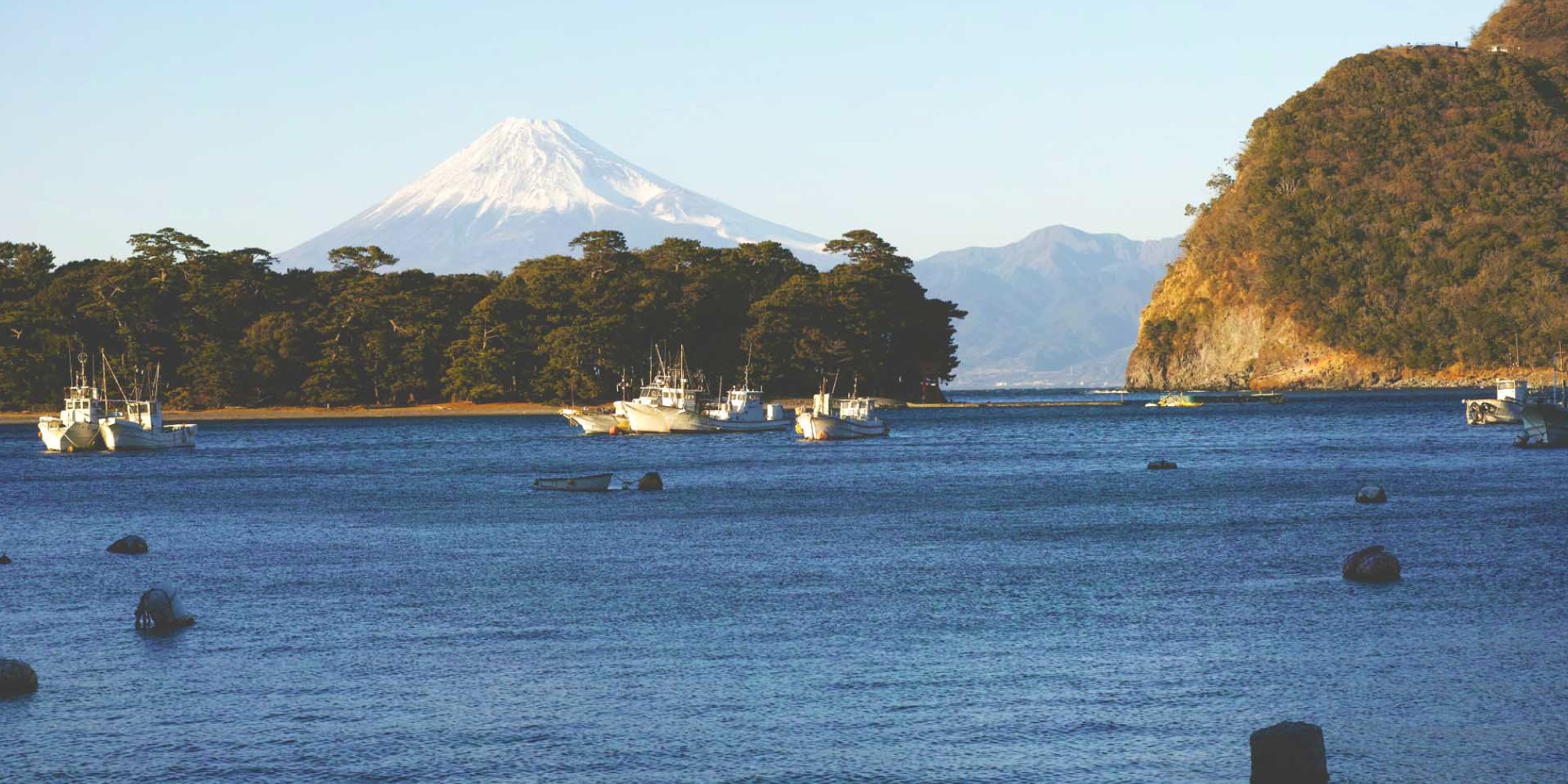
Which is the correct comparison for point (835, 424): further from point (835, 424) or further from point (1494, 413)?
point (1494, 413)

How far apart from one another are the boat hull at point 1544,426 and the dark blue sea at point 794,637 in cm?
3393

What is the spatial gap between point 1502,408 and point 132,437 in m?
111

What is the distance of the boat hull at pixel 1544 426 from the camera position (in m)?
100

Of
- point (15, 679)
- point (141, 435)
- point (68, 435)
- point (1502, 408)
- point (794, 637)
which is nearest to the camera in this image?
point (15, 679)

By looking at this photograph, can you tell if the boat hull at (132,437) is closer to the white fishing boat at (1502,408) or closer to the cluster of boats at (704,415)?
the cluster of boats at (704,415)

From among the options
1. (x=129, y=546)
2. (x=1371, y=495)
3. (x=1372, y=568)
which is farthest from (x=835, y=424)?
(x=1372, y=568)

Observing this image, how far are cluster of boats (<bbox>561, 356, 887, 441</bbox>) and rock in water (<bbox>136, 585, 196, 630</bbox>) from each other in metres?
98.5

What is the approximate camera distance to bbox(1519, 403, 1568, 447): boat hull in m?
100

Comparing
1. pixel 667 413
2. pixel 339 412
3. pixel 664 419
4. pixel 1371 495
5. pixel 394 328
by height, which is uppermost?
pixel 394 328

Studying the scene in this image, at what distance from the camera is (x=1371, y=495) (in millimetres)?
62219

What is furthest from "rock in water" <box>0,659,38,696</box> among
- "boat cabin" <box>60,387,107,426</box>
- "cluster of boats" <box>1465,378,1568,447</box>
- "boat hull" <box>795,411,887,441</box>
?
"boat cabin" <box>60,387,107,426</box>

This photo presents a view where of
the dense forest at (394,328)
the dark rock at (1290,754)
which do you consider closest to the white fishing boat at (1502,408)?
the dense forest at (394,328)

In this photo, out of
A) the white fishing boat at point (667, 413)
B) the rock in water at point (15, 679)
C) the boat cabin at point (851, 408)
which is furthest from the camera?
the white fishing boat at point (667, 413)

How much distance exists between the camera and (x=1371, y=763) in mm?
21781
